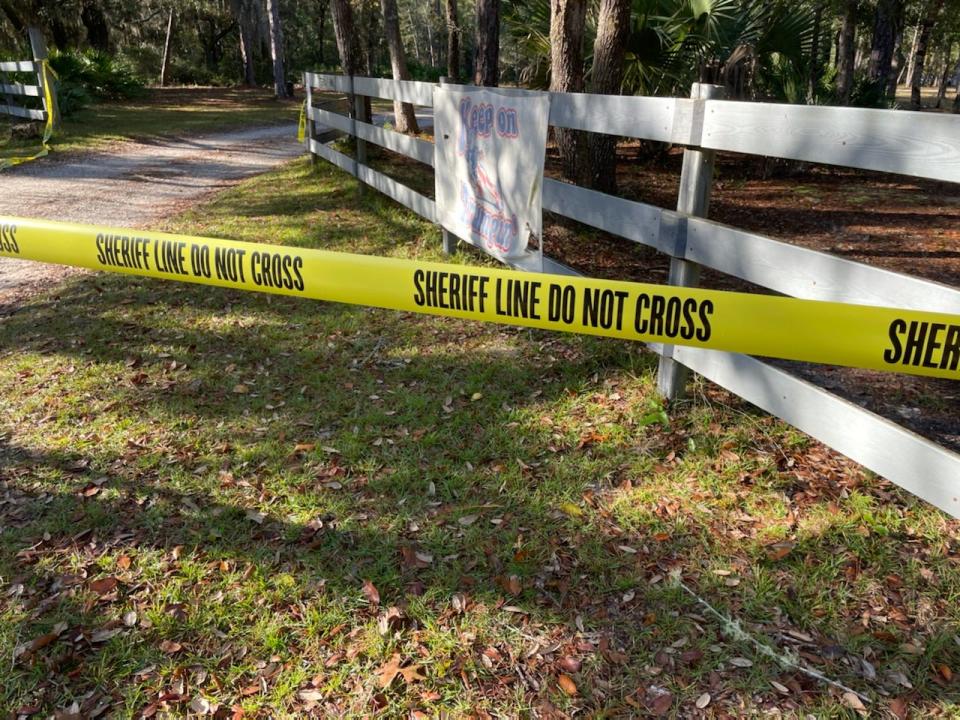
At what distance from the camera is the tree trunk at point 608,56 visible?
22.2ft

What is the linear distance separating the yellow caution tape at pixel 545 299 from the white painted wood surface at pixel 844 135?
23.3 inches

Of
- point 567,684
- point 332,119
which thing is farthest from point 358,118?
point 567,684

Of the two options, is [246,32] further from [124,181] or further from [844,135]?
[844,135]

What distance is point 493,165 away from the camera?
4.98 m

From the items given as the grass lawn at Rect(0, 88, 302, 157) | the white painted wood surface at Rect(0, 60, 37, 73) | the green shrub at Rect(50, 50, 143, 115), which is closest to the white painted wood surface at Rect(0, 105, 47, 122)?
the grass lawn at Rect(0, 88, 302, 157)

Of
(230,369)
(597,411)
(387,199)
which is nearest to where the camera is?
(597,411)

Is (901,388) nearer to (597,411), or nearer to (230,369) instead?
(597,411)

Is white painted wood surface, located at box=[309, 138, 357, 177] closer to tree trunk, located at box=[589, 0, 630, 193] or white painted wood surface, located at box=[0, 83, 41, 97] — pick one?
tree trunk, located at box=[589, 0, 630, 193]

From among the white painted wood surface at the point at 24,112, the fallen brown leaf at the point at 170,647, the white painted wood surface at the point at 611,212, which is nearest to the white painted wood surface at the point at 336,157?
the white painted wood surface at the point at 611,212

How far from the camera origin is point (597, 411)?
14.0 ft

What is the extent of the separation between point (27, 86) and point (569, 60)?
14.5 meters

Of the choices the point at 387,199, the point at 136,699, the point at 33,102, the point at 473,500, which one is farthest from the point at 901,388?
the point at 33,102

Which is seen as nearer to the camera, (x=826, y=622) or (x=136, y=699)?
(x=136, y=699)

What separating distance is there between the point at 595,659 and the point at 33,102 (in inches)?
819
